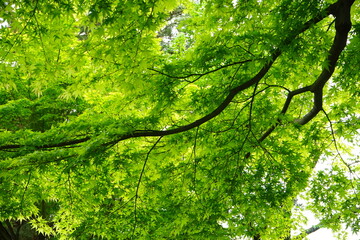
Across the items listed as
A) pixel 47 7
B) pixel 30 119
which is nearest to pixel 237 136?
pixel 47 7

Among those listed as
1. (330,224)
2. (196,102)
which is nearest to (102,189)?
(196,102)

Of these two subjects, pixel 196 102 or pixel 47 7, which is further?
pixel 196 102

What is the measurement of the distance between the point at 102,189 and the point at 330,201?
9.68 ft

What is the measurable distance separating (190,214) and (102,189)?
142cm

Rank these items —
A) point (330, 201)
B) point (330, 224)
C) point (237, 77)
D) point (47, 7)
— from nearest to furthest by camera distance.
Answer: point (47, 7), point (237, 77), point (330, 201), point (330, 224)

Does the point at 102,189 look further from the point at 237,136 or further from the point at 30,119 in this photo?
the point at 30,119

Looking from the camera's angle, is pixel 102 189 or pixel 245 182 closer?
pixel 245 182

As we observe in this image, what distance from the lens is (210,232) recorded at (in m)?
3.34

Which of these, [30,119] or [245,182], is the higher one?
[30,119]

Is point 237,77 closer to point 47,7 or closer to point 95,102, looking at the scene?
point 47,7

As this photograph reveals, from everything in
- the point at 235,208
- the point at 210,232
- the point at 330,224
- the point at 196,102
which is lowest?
the point at 210,232

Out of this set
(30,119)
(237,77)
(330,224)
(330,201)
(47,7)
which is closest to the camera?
(47,7)

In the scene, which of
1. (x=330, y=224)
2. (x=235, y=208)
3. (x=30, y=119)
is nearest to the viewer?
(x=235, y=208)

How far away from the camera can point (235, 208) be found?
11.0 feet
